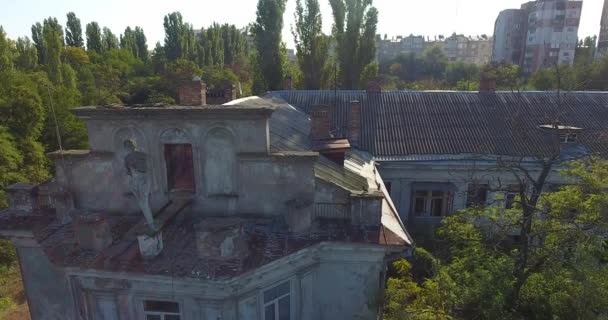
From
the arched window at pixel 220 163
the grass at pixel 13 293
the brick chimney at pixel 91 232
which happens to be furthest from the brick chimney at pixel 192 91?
the grass at pixel 13 293

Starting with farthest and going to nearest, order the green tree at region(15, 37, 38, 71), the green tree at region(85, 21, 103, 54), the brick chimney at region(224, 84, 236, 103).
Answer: the green tree at region(85, 21, 103, 54) → the green tree at region(15, 37, 38, 71) → the brick chimney at region(224, 84, 236, 103)

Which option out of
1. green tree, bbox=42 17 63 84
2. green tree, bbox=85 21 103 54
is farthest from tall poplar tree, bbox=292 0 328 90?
green tree, bbox=85 21 103 54

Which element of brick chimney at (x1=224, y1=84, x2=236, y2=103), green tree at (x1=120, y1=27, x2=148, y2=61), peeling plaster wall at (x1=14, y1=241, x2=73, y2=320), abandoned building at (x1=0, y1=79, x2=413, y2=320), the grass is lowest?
the grass

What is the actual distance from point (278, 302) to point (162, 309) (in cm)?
244

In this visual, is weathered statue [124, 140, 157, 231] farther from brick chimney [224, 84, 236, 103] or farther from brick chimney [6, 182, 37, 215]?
brick chimney [224, 84, 236, 103]

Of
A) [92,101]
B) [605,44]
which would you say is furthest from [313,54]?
[605,44]

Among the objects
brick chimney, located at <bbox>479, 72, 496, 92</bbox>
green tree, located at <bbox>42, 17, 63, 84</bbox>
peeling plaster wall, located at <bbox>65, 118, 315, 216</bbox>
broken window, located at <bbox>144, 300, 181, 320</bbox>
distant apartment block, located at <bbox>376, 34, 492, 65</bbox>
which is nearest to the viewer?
broken window, located at <bbox>144, 300, 181, 320</bbox>

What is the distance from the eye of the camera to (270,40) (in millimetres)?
34531

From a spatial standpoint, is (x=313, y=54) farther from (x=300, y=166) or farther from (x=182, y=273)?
(x=182, y=273)

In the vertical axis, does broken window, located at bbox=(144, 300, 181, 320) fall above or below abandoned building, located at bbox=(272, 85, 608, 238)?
below

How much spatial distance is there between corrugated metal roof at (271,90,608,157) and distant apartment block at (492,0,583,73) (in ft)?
170

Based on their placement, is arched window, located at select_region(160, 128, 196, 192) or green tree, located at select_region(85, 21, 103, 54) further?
green tree, located at select_region(85, 21, 103, 54)

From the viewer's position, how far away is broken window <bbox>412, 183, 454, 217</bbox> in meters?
17.9

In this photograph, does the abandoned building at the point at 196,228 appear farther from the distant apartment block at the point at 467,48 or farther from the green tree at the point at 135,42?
the distant apartment block at the point at 467,48
